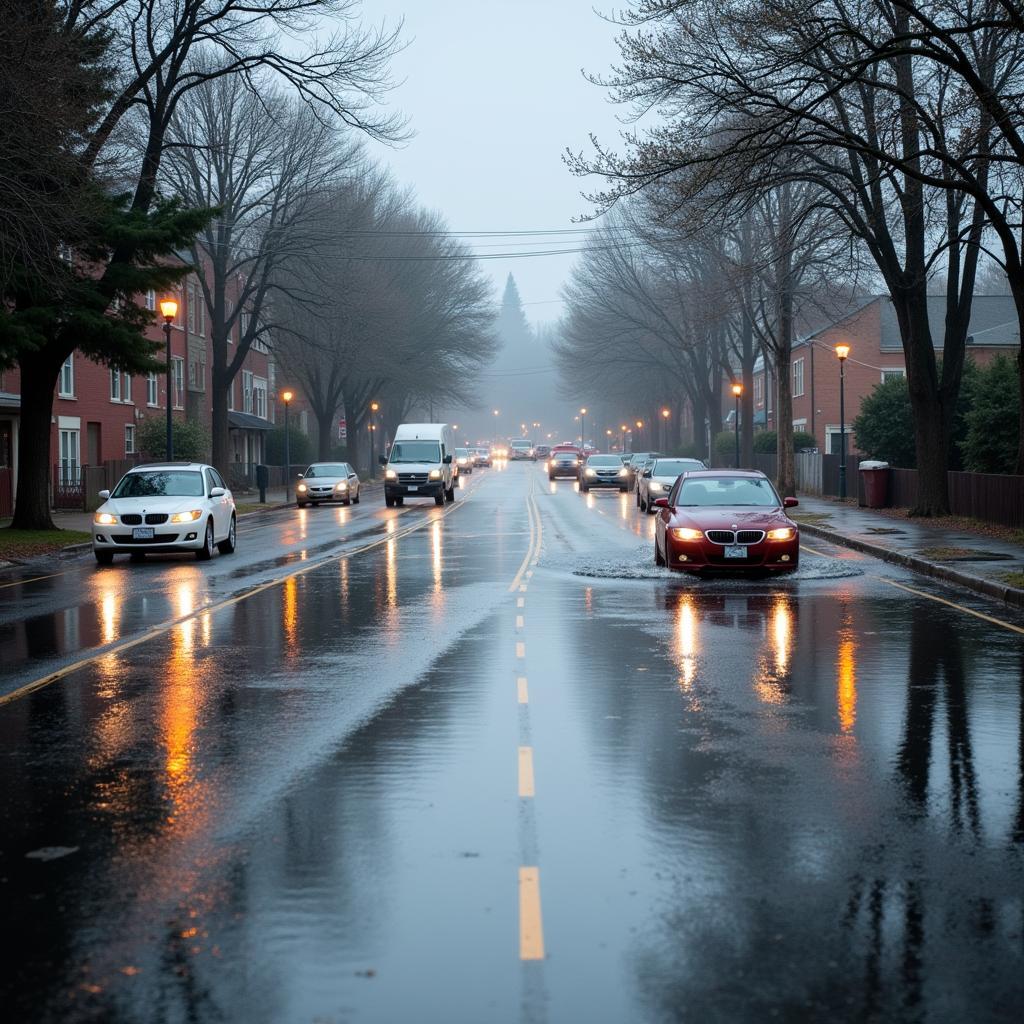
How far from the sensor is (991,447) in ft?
106

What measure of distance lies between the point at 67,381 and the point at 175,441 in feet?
12.9

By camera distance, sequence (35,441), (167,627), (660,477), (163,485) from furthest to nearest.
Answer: (660,477), (35,441), (163,485), (167,627)

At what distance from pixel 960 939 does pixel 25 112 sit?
17.5m

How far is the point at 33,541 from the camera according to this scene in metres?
28.8

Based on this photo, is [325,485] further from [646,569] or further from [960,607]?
[960,607]

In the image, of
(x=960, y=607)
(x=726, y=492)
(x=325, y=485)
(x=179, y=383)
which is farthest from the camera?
(x=179, y=383)

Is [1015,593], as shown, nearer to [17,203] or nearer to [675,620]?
[675,620]

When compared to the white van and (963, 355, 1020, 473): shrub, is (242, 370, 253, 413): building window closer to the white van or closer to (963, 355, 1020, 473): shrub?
the white van

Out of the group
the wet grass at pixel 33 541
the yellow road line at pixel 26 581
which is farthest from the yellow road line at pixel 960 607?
the wet grass at pixel 33 541

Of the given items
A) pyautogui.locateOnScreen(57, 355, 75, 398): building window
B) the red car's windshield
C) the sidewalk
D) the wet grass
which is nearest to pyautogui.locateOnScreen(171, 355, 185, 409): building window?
pyautogui.locateOnScreen(57, 355, 75, 398): building window

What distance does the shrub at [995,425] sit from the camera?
105 feet

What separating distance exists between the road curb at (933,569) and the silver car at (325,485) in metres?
22.3

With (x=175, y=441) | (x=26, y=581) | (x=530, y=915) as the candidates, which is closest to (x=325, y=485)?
(x=175, y=441)

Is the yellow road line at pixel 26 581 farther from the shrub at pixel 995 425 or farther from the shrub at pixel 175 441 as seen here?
the shrub at pixel 175 441
